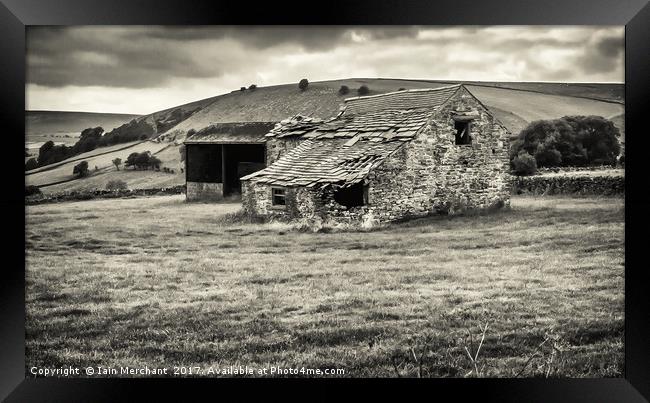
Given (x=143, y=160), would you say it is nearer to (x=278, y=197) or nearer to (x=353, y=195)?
(x=278, y=197)

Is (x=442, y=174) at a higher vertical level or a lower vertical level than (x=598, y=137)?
lower

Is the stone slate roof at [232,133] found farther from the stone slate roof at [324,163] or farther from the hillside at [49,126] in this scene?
the hillside at [49,126]

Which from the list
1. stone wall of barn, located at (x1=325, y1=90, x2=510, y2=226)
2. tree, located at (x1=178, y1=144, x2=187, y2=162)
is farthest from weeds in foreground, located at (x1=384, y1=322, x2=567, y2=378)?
tree, located at (x1=178, y1=144, x2=187, y2=162)

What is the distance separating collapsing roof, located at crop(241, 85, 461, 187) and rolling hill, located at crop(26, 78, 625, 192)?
0.12m

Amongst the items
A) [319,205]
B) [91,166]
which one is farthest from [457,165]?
[91,166]

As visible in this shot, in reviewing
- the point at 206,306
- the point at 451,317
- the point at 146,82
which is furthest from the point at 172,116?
the point at 451,317

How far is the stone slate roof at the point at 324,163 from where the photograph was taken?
6344 millimetres

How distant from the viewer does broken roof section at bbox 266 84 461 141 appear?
20.9 feet

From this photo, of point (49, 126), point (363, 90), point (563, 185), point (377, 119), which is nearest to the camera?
point (49, 126)

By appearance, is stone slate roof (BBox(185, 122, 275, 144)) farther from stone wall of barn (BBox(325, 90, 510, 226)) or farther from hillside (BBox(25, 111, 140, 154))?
stone wall of barn (BBox(325, 90, 510, 226))

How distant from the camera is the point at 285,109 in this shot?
20.9 ft

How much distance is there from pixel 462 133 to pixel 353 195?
1440 mm

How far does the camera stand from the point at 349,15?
5.99m

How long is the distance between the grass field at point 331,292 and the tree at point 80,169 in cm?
32
